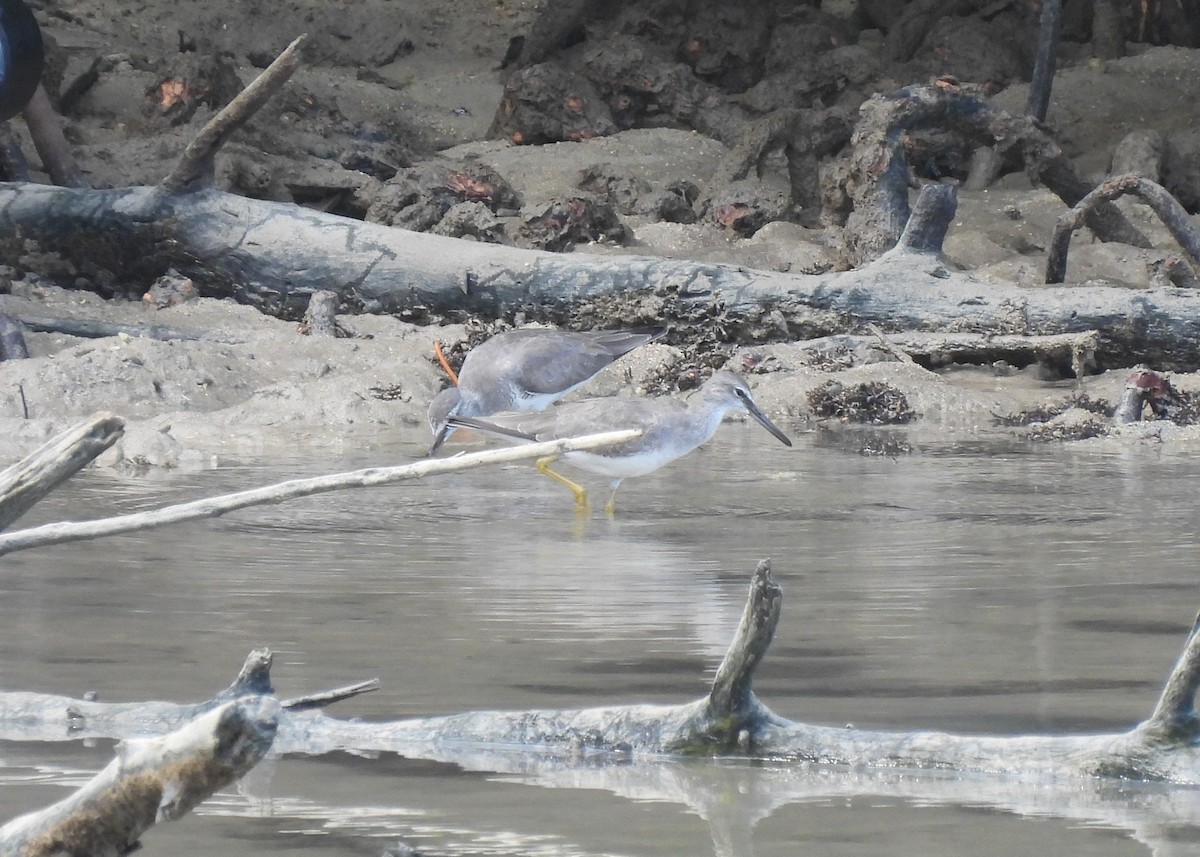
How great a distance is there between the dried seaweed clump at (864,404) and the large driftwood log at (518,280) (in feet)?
2.33

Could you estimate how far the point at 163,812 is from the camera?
1987 mm

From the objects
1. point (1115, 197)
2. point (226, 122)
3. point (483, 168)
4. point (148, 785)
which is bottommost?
point (148, 785)

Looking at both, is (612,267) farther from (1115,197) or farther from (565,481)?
(565,481)

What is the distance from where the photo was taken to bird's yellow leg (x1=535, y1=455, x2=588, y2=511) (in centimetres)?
693

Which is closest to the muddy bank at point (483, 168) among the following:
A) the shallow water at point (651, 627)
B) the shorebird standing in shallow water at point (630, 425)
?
the shallow water at point (651, 627)

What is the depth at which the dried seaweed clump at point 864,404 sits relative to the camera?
912 centimetres

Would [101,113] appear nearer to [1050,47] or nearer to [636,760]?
[1050,47]

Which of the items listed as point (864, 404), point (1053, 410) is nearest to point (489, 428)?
point (864, 404)

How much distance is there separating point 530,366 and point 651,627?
402 centimetres

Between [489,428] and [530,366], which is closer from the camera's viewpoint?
[489,428]

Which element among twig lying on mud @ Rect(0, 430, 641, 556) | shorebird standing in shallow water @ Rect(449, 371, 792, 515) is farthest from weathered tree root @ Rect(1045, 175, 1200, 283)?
twig lying on mud @ Rect(0, 430, 641, 556)

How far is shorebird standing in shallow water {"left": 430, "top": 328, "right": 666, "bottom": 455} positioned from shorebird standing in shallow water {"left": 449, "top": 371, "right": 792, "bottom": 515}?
0.80 m

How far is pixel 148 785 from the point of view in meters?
1.98

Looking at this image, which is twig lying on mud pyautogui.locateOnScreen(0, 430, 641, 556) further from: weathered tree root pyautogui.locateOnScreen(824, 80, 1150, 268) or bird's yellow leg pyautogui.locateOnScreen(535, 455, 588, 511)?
weathered tree root pyautogui.locateOnScreen(824, 80, 1150, 268)
